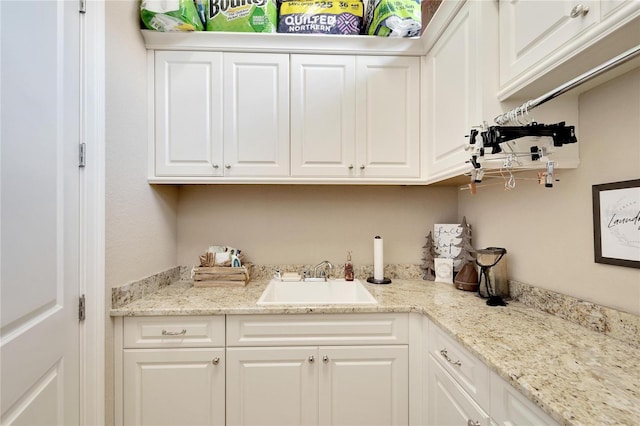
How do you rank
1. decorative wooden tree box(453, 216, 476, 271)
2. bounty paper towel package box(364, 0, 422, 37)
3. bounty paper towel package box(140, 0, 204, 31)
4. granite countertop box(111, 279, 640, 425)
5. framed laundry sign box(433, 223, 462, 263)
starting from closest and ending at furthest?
granite countertop box(111, 279, 640, 425), bounty paper towel package box(140, 0, 204, 31), bounty paper towel package box(364, 0, 422, 37), decorative wooden tree box(453, 216, 476, 271), framed laundry sign box(433, 223, 462, 263)

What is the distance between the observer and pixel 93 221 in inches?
46.6

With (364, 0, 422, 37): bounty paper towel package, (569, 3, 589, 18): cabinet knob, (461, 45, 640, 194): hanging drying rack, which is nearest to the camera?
(569, 3, 589, 18): cabinet knob

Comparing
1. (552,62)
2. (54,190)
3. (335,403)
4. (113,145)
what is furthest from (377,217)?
(54,190)

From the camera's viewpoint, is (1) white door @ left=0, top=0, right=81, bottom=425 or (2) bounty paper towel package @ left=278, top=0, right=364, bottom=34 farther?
(2) bounty paper towel package @ left=278, top=0, right=364, bottom=34

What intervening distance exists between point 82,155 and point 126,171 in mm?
276

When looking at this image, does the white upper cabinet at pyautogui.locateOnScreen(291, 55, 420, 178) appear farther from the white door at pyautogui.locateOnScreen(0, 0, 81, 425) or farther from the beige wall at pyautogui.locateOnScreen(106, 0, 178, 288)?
the white door at pyautogui.locateOnScreen(0, 0, 81, 425)

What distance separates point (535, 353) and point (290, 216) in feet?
4.82

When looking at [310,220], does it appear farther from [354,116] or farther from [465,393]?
[465,393]

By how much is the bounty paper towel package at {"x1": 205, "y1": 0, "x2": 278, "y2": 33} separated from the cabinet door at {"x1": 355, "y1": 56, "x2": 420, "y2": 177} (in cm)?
57

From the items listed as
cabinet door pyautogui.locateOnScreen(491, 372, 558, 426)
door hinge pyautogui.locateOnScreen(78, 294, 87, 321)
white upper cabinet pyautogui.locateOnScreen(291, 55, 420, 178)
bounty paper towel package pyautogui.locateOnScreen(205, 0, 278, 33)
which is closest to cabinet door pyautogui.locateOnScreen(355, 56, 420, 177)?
white upper cabinet pyautogui.locateOnScreen(291, 55, 420, 178)

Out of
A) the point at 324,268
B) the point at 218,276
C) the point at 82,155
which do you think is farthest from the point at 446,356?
the point at 82,155

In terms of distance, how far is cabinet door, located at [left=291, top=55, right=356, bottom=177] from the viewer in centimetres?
170

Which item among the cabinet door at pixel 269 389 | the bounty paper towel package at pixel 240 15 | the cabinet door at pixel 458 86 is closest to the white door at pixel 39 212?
the cabinet door at pixel 269 389

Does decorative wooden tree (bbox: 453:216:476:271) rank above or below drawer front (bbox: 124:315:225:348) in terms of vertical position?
above
